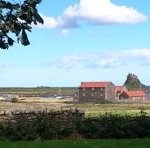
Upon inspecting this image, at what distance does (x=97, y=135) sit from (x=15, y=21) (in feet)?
19.9

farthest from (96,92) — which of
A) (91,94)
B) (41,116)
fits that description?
(41,116)

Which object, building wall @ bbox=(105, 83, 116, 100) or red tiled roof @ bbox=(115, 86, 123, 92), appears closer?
building wall @ bbox=(105, 83, 116, 100)

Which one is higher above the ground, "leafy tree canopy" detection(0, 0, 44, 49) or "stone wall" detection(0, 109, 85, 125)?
"leafy tree canopy" detection(0, 0, 44, 49)

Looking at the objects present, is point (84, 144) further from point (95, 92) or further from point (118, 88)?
point (118, 88)

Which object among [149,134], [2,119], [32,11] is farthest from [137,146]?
[2,119]

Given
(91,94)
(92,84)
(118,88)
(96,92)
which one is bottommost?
(91,94)

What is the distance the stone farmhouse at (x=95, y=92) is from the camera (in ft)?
503

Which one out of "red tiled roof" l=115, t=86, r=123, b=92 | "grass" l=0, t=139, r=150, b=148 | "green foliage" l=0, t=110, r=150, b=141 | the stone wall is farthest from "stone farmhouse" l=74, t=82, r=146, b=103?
"grass" l=0, t=139, r=150, b=148

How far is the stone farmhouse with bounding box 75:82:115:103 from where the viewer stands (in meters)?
153

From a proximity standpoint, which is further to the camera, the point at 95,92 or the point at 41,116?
the point at 95,92

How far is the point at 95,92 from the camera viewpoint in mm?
154875

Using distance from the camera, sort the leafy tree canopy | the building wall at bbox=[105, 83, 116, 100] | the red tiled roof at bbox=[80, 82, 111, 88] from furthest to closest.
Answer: the building wall at bbox=[105, 83, 116, 100] < the red tiled roof at bbox=[80, 82, 111, 88] < the leafy tree canopy

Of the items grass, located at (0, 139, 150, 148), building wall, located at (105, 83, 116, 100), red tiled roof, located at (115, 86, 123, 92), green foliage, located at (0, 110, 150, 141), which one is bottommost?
grass, located at (0, 139, 150, 148)

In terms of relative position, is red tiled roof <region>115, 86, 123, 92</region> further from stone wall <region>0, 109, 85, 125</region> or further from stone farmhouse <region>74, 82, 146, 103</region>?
stone wall <region>0, 109, 85, 125</region>
